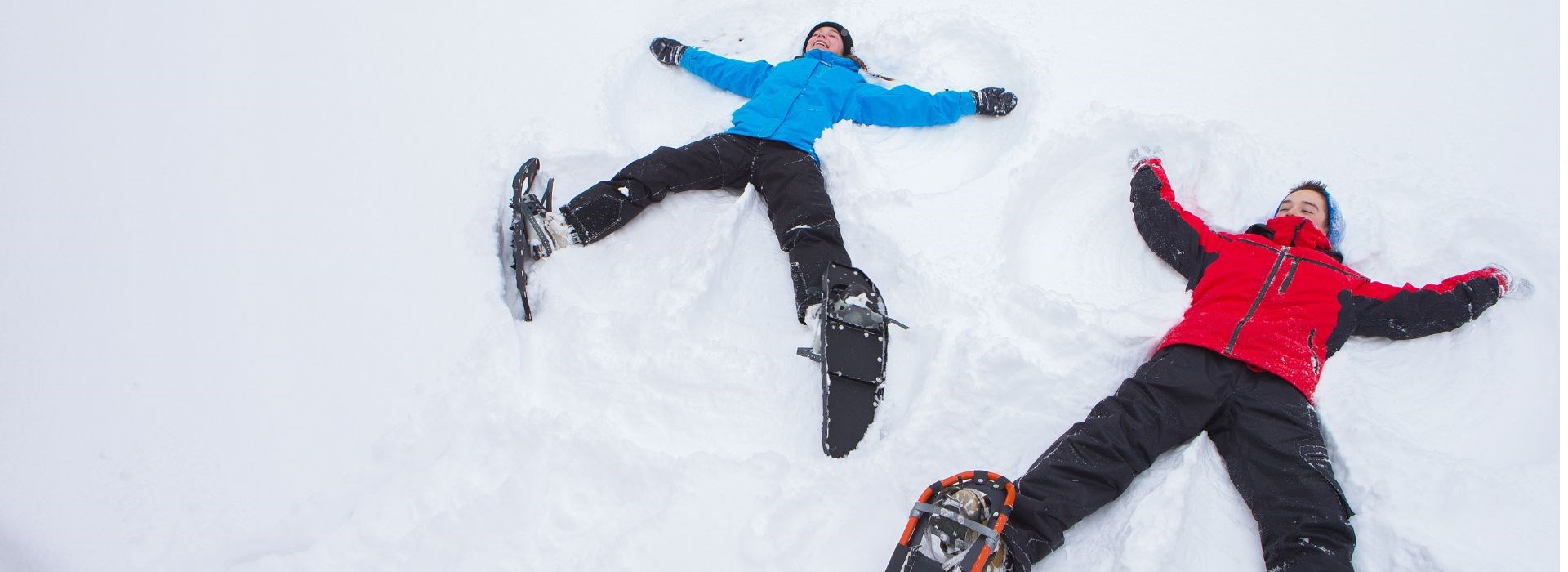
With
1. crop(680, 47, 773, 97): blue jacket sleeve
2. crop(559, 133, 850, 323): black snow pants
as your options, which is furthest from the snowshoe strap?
crop(680, 47, 773, 97): blue jacket sleeve

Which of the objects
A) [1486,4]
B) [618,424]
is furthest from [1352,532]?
[1486,4]

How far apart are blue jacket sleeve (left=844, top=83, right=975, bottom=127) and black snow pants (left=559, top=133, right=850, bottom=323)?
0.46 meters

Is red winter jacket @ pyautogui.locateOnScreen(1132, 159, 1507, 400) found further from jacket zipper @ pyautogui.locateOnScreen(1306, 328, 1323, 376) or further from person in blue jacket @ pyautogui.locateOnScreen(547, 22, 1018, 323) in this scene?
person in blue jacket @ pyautogui.locateOnScreen(547, 22, 1018, 323)

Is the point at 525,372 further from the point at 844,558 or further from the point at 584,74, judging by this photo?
the point at 584,74

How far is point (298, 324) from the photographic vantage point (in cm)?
227

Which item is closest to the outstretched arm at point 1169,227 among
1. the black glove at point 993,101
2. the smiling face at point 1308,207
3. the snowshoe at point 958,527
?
the smiling face at point 1308,207

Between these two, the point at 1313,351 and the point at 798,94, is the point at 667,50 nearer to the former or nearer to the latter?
the point at 798,94

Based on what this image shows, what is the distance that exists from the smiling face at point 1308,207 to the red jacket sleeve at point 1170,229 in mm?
262

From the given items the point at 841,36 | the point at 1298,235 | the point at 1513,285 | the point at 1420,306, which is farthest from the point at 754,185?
the point at 1513,285

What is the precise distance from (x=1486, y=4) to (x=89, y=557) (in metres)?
5.40

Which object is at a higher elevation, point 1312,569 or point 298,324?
point 1312,569

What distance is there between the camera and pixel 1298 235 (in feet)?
8.21

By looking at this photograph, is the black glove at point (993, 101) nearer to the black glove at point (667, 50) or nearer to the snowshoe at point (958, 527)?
the black glove at point (667, 50)

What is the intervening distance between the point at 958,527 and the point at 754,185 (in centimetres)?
160
